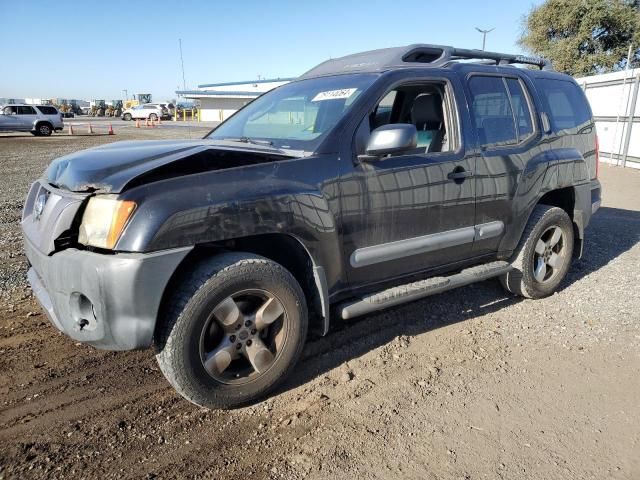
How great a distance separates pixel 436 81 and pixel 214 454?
9.54ft

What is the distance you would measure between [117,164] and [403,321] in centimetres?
248

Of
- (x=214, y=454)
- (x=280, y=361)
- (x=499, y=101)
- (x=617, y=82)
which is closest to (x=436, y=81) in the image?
(x=499, y=101)

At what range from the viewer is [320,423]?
2.72 meters

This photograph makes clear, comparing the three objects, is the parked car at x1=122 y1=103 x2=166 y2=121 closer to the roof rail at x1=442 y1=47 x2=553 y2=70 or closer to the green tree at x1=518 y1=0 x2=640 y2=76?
the green tree at x1=518 y1=0 x2=640 y2=76

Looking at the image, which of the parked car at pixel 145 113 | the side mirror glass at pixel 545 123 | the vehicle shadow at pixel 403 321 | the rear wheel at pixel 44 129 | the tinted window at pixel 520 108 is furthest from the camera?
the parked car at pixel 145 113

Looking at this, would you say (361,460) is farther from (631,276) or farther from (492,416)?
(631,276)

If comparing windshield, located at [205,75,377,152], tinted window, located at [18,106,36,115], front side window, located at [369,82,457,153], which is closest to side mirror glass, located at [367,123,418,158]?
windshield, located at [205,75,377,152]

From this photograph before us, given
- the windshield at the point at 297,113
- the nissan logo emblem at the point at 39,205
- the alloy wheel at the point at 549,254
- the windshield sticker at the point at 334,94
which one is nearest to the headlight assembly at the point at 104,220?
the nissan logo emblem at the point at 39,205

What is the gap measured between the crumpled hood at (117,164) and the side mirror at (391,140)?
59 centimetres

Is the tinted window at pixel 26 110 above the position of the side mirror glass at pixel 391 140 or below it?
above

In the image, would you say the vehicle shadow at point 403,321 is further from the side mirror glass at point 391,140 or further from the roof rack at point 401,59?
the roof rack at point 401,59

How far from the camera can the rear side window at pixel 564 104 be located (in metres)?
4.54

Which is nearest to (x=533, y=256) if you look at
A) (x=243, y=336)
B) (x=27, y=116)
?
(x=243, y=336)

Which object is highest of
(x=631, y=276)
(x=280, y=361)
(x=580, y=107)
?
(x=580, y=107)
